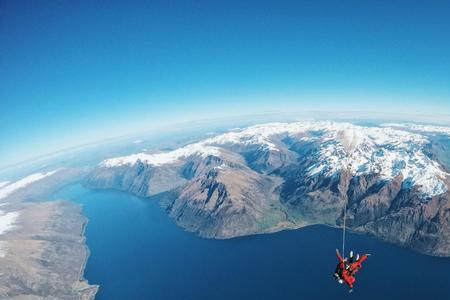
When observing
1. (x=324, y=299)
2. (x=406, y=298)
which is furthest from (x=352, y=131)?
(x=406, y=298)

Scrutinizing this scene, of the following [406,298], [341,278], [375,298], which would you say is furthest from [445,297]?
[341,278]

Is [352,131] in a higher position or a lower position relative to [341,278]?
higher

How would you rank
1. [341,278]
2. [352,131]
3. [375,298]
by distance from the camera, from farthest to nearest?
[375,298], [341,278], [352,131]

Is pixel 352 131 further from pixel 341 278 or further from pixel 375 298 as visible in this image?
pixel 375 298

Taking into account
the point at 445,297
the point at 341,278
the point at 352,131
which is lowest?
the point at 445,297

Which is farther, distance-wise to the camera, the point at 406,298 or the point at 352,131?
the point at 406,298

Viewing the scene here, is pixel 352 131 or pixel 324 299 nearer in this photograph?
pixel 352 131

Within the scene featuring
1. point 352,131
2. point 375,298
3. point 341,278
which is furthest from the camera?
point 375,298

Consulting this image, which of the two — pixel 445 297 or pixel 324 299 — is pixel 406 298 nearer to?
pixel 445 297
